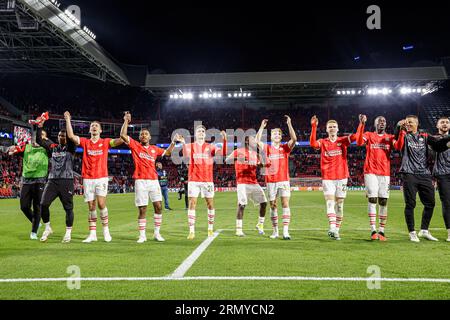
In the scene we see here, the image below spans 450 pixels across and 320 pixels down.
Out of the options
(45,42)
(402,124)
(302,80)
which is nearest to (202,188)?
(402,124)

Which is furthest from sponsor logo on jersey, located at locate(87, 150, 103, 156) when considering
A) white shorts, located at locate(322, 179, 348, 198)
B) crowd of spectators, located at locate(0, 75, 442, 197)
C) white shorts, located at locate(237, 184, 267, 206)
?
crowd of spectators, located at locate(0, 75, 442, 197)

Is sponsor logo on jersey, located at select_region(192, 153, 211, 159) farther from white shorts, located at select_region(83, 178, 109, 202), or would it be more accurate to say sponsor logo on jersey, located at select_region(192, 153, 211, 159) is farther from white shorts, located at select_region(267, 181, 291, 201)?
white shorts, located at select_region(83, 178, 109, 202)

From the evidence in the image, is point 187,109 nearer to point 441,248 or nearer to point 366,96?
point 366,96

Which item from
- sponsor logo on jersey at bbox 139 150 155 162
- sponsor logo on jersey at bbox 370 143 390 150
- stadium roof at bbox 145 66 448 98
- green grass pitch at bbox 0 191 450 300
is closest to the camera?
green grass pitch at bbox 0 191 450 300

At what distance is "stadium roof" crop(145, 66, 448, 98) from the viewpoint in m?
46.1

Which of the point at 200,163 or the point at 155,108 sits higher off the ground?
the point at 155,108

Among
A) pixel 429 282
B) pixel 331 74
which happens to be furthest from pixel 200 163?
pixel 331 74

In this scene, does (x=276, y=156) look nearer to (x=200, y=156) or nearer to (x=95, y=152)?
(x=200, y=156)

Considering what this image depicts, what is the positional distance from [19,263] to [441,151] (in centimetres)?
826

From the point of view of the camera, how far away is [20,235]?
953 cm

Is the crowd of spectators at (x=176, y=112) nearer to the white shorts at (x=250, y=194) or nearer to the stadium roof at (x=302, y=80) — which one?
the stadium roof at (x=302, y=80)

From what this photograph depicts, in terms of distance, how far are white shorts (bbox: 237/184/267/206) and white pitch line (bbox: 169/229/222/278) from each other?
4.77 ft

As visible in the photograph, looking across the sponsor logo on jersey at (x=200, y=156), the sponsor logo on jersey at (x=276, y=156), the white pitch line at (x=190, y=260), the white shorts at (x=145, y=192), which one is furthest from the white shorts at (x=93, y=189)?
the sponsor logo on jersey at (x=276, y=156)

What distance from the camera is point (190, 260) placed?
6.00 meters
